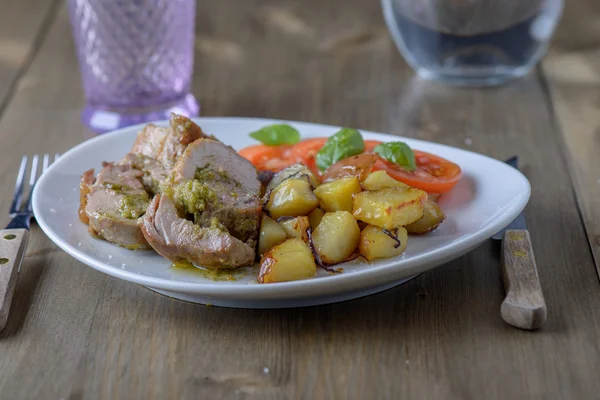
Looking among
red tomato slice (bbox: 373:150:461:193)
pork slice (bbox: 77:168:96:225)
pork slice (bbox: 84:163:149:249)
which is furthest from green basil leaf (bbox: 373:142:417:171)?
pork slice (bbox: 77:168:96:225)

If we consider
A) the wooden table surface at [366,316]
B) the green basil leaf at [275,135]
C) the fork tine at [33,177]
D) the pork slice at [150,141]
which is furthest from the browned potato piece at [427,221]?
the fork tine at [33,177]

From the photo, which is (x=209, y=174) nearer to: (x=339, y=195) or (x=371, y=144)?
(x=339, y=195)

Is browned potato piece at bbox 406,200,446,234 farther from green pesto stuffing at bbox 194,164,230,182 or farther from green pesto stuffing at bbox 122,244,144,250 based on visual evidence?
green pesto stuffing at bbox 122,244,144,250

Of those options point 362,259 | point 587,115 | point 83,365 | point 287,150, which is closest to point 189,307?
point 83,365

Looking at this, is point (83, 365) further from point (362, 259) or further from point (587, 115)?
point (587, 115)

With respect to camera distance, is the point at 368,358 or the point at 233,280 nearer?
the point at 368,358

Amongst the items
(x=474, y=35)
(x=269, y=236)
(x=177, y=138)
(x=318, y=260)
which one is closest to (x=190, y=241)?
(x=269, y=236)
